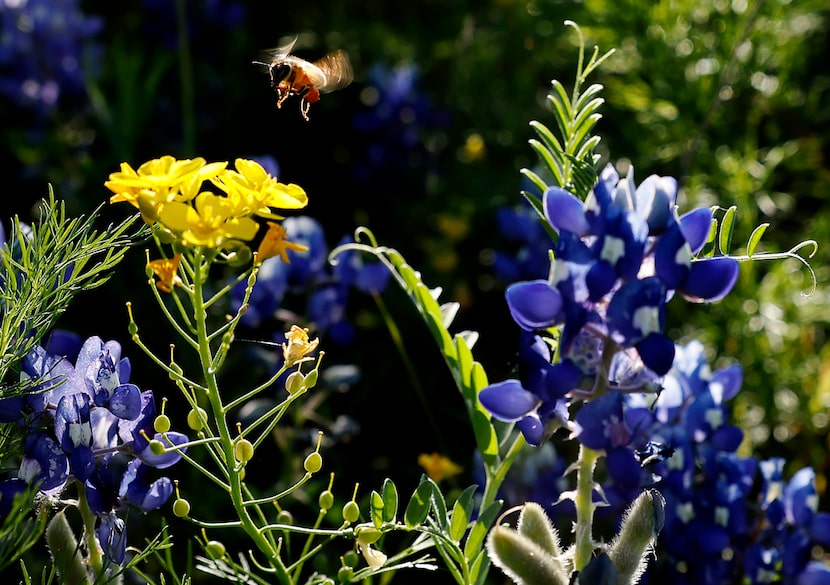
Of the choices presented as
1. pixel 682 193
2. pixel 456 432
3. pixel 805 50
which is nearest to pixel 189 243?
pixel 456 432

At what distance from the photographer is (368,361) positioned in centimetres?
282

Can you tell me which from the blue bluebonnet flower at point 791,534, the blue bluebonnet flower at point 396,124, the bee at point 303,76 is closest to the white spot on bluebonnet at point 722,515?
the blue bluebonnet flower at point 791,534

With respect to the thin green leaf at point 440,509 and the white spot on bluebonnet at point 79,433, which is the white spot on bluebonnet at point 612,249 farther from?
the white spot on bluebonnet at point 79,433

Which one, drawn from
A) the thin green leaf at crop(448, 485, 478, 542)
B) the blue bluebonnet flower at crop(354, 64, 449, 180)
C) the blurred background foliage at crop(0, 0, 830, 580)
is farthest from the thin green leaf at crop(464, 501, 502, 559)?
the blue bluebonnet flower at crop(354, 64, 449, 180)

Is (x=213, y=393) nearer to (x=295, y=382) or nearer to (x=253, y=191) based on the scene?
(x=295, y=382)

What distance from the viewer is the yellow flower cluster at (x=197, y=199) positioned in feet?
3.56

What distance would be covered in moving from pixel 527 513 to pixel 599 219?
0.34 meters

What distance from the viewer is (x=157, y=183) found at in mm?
1079

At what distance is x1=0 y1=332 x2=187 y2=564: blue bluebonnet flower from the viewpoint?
1205 millimetres

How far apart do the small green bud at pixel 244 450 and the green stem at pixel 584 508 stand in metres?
0.35

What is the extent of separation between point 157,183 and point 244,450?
30 centimetres

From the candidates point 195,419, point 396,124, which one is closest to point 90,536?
point 195,419

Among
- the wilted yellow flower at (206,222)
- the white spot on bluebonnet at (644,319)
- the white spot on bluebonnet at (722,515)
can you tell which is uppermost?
the wilted yellow flower at (206,222)

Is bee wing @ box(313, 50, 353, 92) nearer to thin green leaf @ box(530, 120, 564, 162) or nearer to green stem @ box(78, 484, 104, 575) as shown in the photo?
thin green leaf @ box(530, 120, 564, 162)
